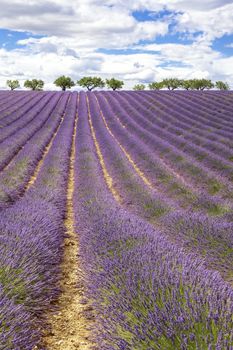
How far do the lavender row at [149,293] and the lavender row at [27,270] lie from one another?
17.5 inches

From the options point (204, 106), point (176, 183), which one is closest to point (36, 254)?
point (176, 183)

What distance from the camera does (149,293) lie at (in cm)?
319

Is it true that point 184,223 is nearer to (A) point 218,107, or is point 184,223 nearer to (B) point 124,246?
(B) point 124,246

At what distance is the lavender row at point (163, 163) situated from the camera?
821 cm

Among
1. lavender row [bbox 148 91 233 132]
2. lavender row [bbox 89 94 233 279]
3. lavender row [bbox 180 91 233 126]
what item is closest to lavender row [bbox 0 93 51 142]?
lavender row [bbox 89 94 233 279]

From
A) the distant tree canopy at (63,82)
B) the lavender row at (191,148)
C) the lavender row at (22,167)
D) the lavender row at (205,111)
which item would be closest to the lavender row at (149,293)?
the lavender row at (22,167)

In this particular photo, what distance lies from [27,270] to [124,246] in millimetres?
1072

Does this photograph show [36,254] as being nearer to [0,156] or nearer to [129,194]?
[129,194]

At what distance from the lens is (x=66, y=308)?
14.2 feet

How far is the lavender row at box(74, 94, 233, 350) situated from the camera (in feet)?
8.61

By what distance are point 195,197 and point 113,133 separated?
38.7 ft

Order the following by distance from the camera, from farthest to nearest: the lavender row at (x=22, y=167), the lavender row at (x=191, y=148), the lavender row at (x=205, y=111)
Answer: the lavender row at (x=205, y=111)
the lavender row at (x=191, y=148)
the lavender row at (x=22, y=167)

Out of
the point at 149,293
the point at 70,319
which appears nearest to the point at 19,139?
the point at 70,319

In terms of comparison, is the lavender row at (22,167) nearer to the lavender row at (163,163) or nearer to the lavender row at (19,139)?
the lavender row at (19,139)
